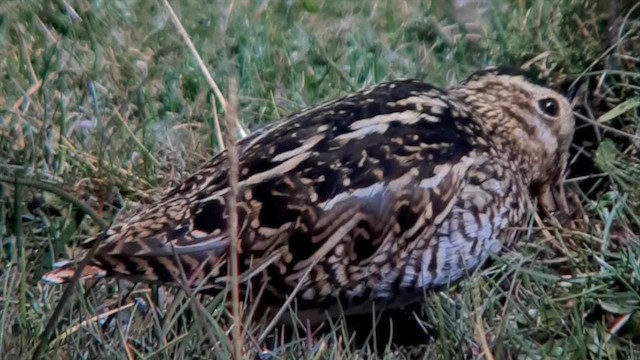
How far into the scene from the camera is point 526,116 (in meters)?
4.46

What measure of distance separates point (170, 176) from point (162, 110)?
0.58 m

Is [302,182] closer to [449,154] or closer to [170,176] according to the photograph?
[449,154]

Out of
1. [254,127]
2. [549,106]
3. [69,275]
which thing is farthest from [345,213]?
[254,127]

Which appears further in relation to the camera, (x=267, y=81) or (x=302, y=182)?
(x=267, y=81)

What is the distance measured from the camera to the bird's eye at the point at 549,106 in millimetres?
4520

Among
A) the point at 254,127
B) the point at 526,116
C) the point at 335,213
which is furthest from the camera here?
the point at 254,127

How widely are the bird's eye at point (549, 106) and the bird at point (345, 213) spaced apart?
0.41 meters

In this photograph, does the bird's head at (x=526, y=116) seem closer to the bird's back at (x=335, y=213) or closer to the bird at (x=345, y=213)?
the bird at (x=345, y=213)

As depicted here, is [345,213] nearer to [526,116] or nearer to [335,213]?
[335,213]

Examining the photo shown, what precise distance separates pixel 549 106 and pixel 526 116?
119 millimetres

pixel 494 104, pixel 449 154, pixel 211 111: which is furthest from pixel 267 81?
pixel 449 154

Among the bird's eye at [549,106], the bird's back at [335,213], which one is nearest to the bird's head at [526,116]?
the bird's eye at [549,106]

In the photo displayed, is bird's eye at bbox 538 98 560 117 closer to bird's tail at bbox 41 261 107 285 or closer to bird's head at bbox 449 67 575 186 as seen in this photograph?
bird's head at bbox 449 67 575 186

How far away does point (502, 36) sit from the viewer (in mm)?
5582
